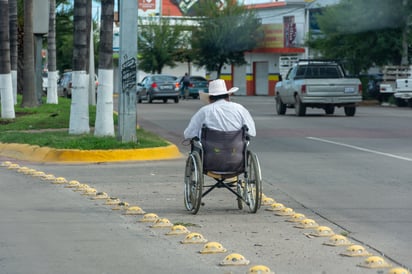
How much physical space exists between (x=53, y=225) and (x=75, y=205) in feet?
4.93

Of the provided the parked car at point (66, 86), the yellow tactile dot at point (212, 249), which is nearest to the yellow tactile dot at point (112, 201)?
the yellow tactile dot at point (212, 249)

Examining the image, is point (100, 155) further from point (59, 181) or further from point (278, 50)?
point (278, 50)

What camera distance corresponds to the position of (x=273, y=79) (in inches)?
2842

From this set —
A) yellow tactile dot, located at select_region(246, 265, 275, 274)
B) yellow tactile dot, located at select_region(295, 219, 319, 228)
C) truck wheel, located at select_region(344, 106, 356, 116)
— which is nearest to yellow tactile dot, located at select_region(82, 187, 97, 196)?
yellow tactile dot, located at select_region(295, 219, 319, 228)

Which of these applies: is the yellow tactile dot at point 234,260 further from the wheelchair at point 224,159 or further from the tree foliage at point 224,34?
the tree foliage at point 224,34

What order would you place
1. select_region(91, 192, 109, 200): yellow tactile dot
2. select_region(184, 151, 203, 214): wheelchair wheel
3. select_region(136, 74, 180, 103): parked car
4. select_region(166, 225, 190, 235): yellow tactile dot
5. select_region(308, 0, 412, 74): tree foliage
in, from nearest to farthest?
1. select_region(166, 225, 190, 235): yellow tactile dot
2. select_region(184, 151, 203, 214): wheelchair wheel
3. select_region(91, 192, 109, 200): yellow tactile dot
4. select_region(308, 0, 412, 74): tree foliage
5. select_region(136, 74, 180, 103): parked car

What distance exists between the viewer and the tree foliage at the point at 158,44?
73875mm

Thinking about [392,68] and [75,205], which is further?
[392,68]

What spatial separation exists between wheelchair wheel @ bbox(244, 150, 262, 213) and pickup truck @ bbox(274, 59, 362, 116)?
20724 mm

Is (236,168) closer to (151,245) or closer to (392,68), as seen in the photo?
(151,245)

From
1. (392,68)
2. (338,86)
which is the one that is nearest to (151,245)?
(338,86)

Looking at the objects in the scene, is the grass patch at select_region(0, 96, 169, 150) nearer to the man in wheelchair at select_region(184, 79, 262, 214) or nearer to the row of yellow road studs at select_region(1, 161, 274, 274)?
the row of yellow road studs at select_region(1, 161, 274, 274)

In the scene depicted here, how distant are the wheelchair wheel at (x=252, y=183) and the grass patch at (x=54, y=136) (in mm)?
6522

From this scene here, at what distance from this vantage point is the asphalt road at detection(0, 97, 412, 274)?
7.82 m
